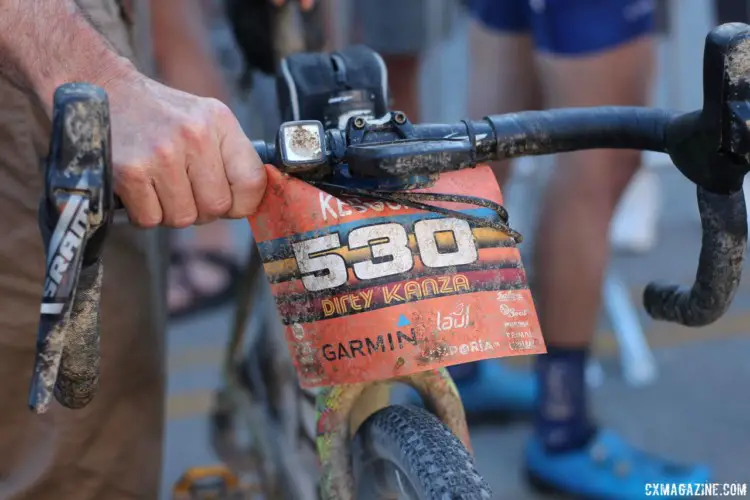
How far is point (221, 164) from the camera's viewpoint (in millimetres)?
1043

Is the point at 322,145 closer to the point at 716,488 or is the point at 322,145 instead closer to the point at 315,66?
the point at 315,66

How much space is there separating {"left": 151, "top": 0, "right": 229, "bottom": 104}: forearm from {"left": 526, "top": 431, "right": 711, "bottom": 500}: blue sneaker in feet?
7.56

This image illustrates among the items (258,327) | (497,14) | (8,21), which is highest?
(8,21)

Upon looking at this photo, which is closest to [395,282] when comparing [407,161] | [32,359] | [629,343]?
[407,161]

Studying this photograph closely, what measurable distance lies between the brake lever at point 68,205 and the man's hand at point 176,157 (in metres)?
0.09

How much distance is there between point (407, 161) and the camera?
3.29 feet

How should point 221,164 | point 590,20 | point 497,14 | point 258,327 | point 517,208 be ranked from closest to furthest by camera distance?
point 221,164 → point 258,327 → point 590,20 → point 497,14 → point 517,208

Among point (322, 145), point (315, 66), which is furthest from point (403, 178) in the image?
point (315, 66)

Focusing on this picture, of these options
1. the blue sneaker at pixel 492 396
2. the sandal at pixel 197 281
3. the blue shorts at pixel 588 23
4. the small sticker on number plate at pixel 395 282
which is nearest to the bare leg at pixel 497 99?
the blue sneaker at pixel 492 396

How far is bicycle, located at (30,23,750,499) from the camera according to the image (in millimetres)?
899

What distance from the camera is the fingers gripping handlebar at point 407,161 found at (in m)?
0.89

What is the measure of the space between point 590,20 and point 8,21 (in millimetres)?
1658

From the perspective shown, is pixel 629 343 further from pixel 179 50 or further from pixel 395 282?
pixel 395 282

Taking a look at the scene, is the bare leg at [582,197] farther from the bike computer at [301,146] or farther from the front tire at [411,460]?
the bike computer at [301,146]
